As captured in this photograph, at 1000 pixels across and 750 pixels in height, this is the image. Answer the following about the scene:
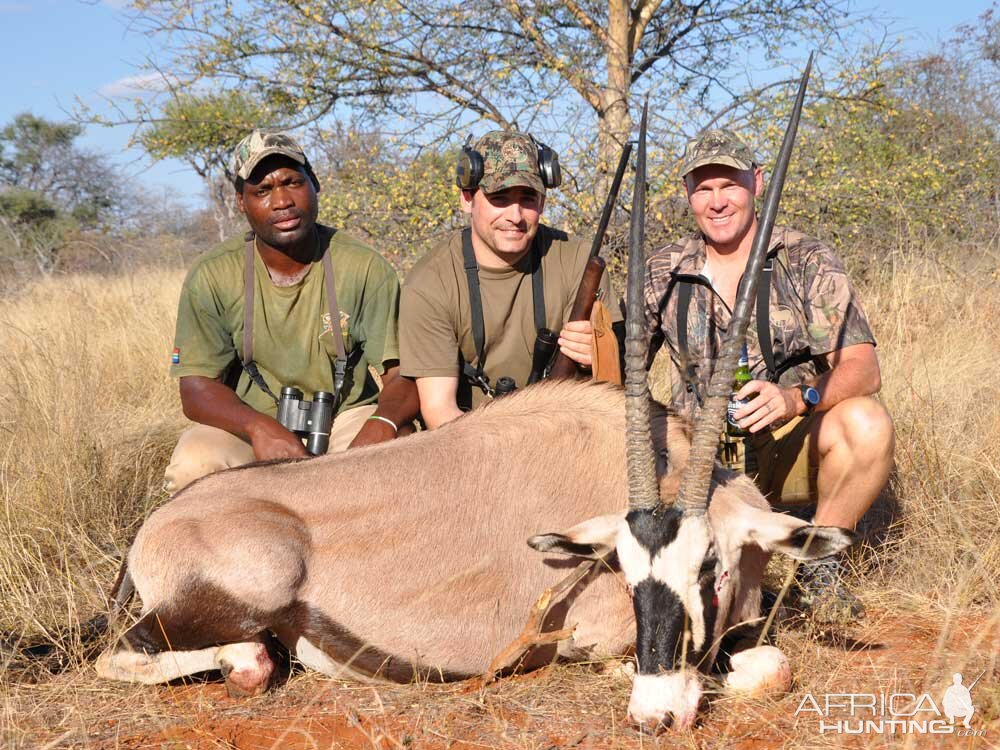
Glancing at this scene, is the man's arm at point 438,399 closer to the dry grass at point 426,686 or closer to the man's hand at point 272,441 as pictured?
the man's hand at point 272,441

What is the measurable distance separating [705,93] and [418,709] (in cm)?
1008

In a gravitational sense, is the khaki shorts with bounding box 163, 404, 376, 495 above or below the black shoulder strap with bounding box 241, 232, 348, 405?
below

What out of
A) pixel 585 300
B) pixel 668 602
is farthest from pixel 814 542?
pixel 585 300

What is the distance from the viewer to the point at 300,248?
5.24 metres

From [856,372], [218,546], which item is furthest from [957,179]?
[218,546]

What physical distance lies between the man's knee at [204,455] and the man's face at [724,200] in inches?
105

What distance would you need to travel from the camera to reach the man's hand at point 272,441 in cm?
470

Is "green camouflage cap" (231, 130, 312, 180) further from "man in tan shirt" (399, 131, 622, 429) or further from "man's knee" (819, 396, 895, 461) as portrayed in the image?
"man's knee" (819, 396, 895, 461)

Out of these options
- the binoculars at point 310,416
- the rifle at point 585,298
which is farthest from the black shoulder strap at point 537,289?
the binoculars at point 310,416

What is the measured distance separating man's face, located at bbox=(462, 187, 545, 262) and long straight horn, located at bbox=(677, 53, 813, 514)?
162 centimetres

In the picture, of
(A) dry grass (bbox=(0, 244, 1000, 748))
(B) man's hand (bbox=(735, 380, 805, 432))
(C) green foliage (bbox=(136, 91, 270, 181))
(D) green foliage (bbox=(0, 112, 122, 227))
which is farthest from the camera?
(D) green foliage (bbox=(0, 112, 122, 227))

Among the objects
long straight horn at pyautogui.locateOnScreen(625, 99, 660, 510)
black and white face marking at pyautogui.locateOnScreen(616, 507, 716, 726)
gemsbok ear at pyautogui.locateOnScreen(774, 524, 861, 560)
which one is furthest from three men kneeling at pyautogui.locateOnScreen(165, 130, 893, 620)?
black and white face marking at pyautogui.locateOnScreen(616, 507, 716, 726)

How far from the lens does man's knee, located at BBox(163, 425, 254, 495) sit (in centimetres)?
498

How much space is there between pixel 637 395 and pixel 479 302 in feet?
5.63
